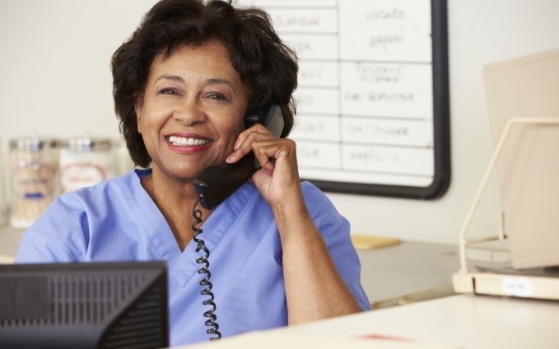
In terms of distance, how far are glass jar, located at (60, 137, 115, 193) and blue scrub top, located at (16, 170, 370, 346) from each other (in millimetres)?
963

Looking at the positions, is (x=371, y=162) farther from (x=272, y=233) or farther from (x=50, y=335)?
(x=50, y=335)

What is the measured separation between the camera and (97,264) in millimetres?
857

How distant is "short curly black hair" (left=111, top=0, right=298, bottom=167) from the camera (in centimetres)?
191

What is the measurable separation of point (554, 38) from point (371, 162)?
53 cm

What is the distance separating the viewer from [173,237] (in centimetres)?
185

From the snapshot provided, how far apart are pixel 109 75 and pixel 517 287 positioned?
1.81 meters

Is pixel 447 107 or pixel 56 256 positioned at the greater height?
pixel 447 107

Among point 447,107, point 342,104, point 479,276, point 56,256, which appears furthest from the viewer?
point 342,104

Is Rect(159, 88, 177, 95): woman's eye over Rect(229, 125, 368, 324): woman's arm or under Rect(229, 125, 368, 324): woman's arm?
over

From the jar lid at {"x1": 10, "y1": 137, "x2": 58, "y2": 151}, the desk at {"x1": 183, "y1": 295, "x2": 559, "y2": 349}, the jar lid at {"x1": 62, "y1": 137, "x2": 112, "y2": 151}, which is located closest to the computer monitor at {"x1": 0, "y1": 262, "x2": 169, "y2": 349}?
the desk at {"x1": 183, "y1": 295, "x2": 559, "y2": 349}

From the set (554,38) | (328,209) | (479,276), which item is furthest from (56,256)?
(554,38)

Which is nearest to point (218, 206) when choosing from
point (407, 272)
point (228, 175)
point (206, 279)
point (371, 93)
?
point (228, 175)

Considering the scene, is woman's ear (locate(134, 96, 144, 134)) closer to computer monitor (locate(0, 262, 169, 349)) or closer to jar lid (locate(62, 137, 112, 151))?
jar lid (locate(62, 137, 112, 151))

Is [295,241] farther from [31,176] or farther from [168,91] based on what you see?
[31,176]
